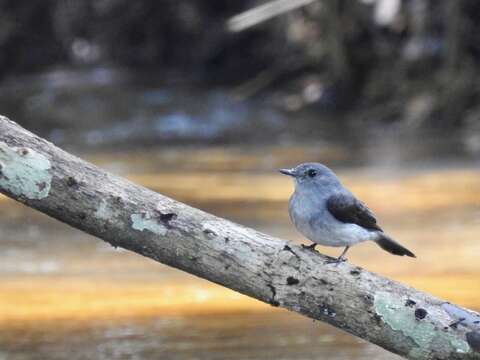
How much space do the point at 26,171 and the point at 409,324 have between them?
1458mm

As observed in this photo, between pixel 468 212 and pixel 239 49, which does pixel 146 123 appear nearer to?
pixel 239 49

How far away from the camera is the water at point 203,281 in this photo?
7.10 m

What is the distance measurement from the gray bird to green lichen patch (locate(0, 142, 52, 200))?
3.08ft

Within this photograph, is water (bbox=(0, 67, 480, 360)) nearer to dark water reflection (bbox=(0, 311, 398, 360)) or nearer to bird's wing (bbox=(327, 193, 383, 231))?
dark water reflection (bbox=(0, 311, 398, 360))

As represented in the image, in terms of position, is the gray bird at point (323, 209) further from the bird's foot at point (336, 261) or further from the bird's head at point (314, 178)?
the bird's foot at point (336, 261)

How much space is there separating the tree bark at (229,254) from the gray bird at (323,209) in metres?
Result: 0.28

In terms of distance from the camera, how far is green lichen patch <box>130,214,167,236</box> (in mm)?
4727

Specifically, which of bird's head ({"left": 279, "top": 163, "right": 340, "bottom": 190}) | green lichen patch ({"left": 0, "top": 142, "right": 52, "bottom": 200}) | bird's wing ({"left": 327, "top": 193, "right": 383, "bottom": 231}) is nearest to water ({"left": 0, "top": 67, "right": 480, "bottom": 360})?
bird's wing ({"left": 327, "top": 193, "right": 383, "bottom": 231})

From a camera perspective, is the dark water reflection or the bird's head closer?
the bird's head

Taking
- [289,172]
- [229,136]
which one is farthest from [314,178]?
[229,136]

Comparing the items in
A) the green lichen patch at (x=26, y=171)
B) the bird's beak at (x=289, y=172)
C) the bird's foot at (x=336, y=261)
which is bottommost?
the bird's foot at (x=336, y=261)

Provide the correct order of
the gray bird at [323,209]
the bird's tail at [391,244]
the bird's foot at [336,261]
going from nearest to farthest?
1. the bird's foot at [336,261]
2. the gray bird at [323,209]
3. the bird's tail at [391,244]

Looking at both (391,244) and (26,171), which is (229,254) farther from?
(391,244)

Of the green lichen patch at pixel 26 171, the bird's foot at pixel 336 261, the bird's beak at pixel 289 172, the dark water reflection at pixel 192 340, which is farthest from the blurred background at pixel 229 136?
the green lichen patch at pixel 26 171
